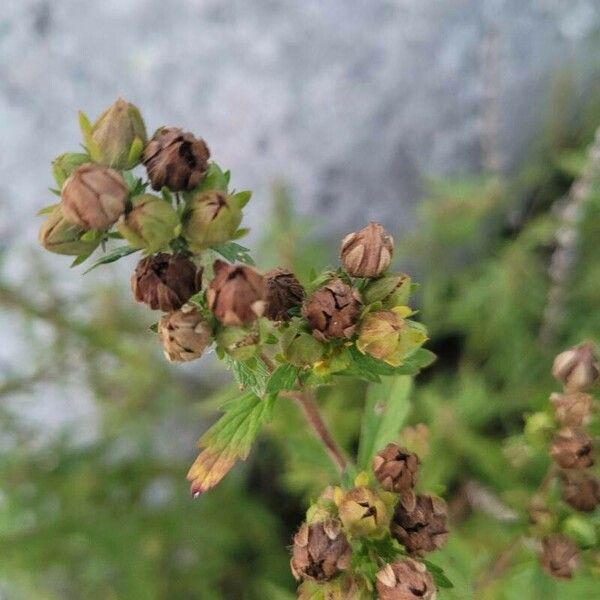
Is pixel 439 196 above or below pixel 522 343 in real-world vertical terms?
above

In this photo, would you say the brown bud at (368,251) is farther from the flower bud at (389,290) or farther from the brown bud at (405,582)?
the brown bud at (405,582)

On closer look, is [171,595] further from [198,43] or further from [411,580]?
[198,43]

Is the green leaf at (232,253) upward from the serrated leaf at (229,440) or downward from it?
upward

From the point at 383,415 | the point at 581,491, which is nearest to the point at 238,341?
the point at 383,415

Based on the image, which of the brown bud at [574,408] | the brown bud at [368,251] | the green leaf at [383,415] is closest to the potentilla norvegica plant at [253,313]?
the brown bud at [368,251]

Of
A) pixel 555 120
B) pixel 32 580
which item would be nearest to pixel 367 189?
pixel 555 120

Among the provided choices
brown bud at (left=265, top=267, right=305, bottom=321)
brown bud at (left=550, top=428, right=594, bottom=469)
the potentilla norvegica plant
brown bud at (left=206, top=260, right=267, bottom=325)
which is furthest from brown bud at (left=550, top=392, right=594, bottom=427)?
brown bud at (left=206, top=260, right=267, bottom=325)
